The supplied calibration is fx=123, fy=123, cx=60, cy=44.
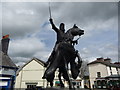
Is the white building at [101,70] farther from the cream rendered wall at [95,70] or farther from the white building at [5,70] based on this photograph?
the white building at [5,70]

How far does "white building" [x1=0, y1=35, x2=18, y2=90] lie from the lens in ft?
62.6

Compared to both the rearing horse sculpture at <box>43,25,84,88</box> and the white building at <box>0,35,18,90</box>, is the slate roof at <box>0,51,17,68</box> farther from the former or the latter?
the rearing horse sculpture at <box>43,25,84,88</box>

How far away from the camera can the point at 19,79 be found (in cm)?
3309

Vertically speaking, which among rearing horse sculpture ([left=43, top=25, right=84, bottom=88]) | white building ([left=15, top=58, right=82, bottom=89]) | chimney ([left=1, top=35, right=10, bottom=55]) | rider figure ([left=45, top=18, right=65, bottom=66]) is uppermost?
chimney ([left=1, top=35, right=10, bottom=55])

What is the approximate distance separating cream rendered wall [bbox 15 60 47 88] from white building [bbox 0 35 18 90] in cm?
1047

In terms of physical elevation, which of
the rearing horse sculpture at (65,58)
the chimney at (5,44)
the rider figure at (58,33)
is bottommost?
the rearing horse sculpture at (65,58)

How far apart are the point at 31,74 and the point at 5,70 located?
42.3 ft

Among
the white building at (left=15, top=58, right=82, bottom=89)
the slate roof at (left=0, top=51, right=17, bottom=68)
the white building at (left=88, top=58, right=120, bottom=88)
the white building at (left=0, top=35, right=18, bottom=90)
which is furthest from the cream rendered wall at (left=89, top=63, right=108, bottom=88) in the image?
the slate roof at (left=0, top=51, right=17, bottom=68)

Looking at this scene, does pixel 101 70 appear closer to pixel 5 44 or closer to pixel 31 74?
pixel 31 74

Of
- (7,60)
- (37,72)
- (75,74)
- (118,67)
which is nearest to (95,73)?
(118,67)

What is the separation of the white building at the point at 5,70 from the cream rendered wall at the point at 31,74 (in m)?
10.5

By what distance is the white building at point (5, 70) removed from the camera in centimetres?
1909

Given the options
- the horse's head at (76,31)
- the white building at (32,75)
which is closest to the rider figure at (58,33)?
the horse's head at (76,31)

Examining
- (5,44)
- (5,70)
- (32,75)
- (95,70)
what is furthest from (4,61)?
(95,70)
